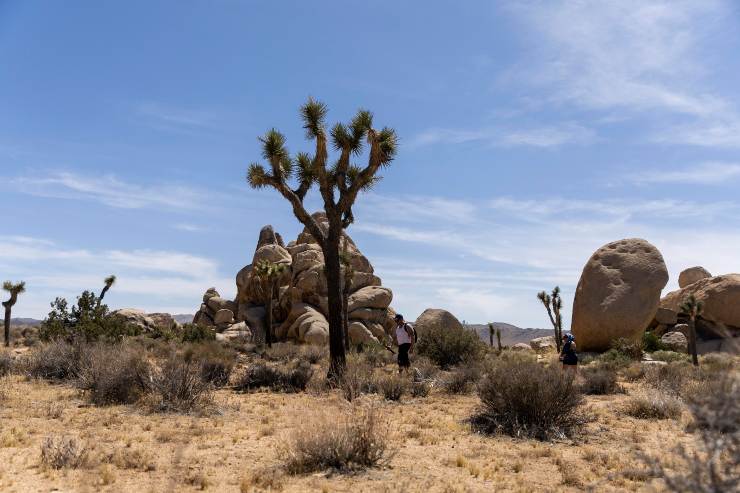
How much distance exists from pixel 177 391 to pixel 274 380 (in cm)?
403

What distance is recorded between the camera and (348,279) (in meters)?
29.3

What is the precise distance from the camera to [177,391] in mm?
10922

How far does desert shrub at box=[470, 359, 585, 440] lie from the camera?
9.03 meters

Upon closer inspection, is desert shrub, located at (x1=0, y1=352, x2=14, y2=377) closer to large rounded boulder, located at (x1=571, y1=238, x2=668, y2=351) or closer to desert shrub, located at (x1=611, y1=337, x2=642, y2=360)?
desert shrub, located at (x1=611, y1=337, x2=642, y2=360)

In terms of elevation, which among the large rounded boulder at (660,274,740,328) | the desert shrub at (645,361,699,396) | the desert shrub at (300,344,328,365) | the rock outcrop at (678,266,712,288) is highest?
the rock outcrop at (678,266,712,288)

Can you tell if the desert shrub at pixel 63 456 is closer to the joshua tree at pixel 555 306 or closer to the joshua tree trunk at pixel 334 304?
the joshua tree trunk at pixel 334 304

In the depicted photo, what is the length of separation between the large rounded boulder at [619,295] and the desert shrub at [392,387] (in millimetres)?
18292

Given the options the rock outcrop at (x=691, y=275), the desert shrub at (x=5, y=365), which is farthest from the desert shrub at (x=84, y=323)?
the rock outcrop at (x=691, y=275)

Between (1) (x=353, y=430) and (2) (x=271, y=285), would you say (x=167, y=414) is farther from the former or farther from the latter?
(2) (x=271, y=285)

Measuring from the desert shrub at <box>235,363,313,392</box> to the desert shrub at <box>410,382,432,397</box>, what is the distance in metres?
2.85

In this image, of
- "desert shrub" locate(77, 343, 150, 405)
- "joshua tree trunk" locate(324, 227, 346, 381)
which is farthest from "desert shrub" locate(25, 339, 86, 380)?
"joshua tree trunk" locate(324, 227, 346, 381)

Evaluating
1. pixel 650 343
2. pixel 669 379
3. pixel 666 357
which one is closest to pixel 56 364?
pixel 669 379

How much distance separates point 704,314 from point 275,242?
30556 millimetres

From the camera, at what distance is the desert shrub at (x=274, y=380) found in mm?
14456
